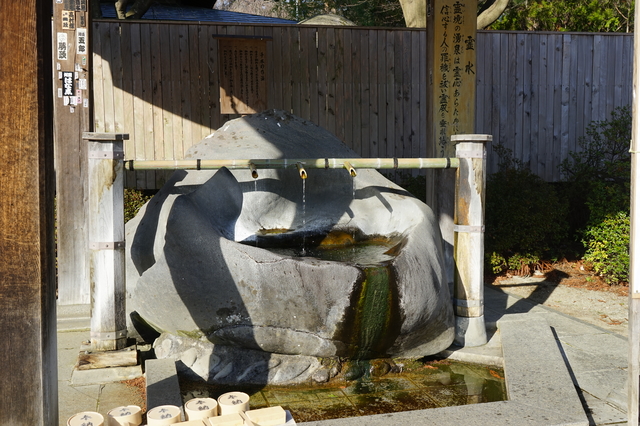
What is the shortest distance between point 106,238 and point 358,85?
421 centimetres

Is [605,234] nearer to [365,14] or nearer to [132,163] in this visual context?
[132,163]

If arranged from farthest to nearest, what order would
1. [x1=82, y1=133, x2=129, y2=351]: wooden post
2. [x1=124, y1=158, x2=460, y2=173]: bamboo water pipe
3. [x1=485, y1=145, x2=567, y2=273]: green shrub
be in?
[x1=485, y1=145, x2=567, y2=273]: green shrub
[x1=124, y1=158, x2=460, y2=173]: bamboo water pipe
[x1=82, y1=133, x2=129, y2=351]: wooden post

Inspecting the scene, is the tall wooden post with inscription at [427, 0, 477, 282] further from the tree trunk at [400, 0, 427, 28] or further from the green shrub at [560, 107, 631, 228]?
the tree trunk at [400, 0, 427, 28]

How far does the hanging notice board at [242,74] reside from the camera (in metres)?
6.96

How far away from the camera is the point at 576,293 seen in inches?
237

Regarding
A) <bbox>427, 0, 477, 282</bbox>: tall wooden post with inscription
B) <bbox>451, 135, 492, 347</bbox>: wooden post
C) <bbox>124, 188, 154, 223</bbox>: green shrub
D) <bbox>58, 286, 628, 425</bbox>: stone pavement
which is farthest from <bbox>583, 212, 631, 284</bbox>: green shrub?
<bbox>124, 188, 154, 223</bbox>: green shrub

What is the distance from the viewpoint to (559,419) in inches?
115

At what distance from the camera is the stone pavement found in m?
2.98

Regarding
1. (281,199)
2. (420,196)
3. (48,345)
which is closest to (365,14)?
(420,196)

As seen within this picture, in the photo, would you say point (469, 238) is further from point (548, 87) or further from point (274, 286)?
point (548, 87)

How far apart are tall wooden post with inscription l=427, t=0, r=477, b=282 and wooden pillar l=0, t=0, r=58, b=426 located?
3619 mm

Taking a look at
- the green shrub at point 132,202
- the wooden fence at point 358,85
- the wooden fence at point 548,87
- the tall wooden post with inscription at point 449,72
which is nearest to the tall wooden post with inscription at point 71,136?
the green shrub at point 132,202

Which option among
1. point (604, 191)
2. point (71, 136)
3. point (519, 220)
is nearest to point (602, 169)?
point (604, 191)

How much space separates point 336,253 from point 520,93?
4366 millimetres
